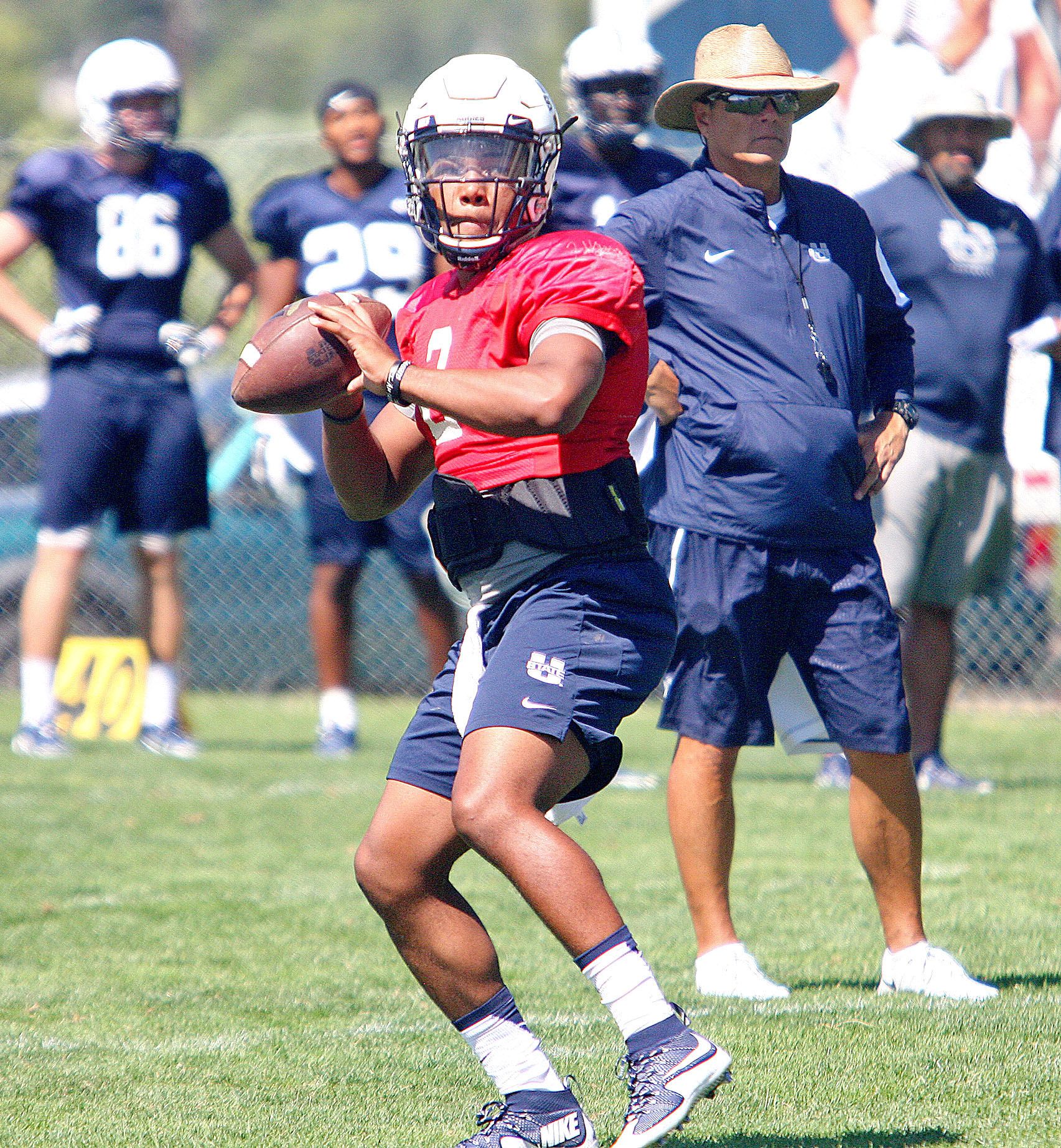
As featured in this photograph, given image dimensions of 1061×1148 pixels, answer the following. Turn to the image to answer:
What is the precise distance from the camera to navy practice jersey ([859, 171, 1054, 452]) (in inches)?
234

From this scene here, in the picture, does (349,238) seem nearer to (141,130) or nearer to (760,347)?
(141,130)

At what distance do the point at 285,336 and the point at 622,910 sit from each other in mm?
2232

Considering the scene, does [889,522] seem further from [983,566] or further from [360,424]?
[360,424]

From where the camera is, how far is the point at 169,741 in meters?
7.08

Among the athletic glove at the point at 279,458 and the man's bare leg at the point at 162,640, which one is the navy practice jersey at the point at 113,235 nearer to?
the athletic glove at the point at 279,458

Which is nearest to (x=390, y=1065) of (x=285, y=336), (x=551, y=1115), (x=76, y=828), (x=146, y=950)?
(x=551, y=1115)

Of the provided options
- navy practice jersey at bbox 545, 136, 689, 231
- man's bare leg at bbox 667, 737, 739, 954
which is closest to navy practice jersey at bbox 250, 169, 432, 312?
navy practice jersey at bbox 545, 136, 689, 231

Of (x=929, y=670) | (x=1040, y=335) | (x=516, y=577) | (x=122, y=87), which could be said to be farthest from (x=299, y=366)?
(x=122, y=87)

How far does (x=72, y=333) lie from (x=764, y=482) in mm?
3813

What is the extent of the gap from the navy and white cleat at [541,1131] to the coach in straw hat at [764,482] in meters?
1.08

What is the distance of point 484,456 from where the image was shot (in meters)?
3.02

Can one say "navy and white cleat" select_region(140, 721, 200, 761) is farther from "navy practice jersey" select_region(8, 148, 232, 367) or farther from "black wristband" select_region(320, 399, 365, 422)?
"black wristband" select_region(320, 399, 365, 422)

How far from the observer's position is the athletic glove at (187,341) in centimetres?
670

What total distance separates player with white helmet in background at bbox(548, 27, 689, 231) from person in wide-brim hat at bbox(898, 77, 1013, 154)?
0.89 metres
